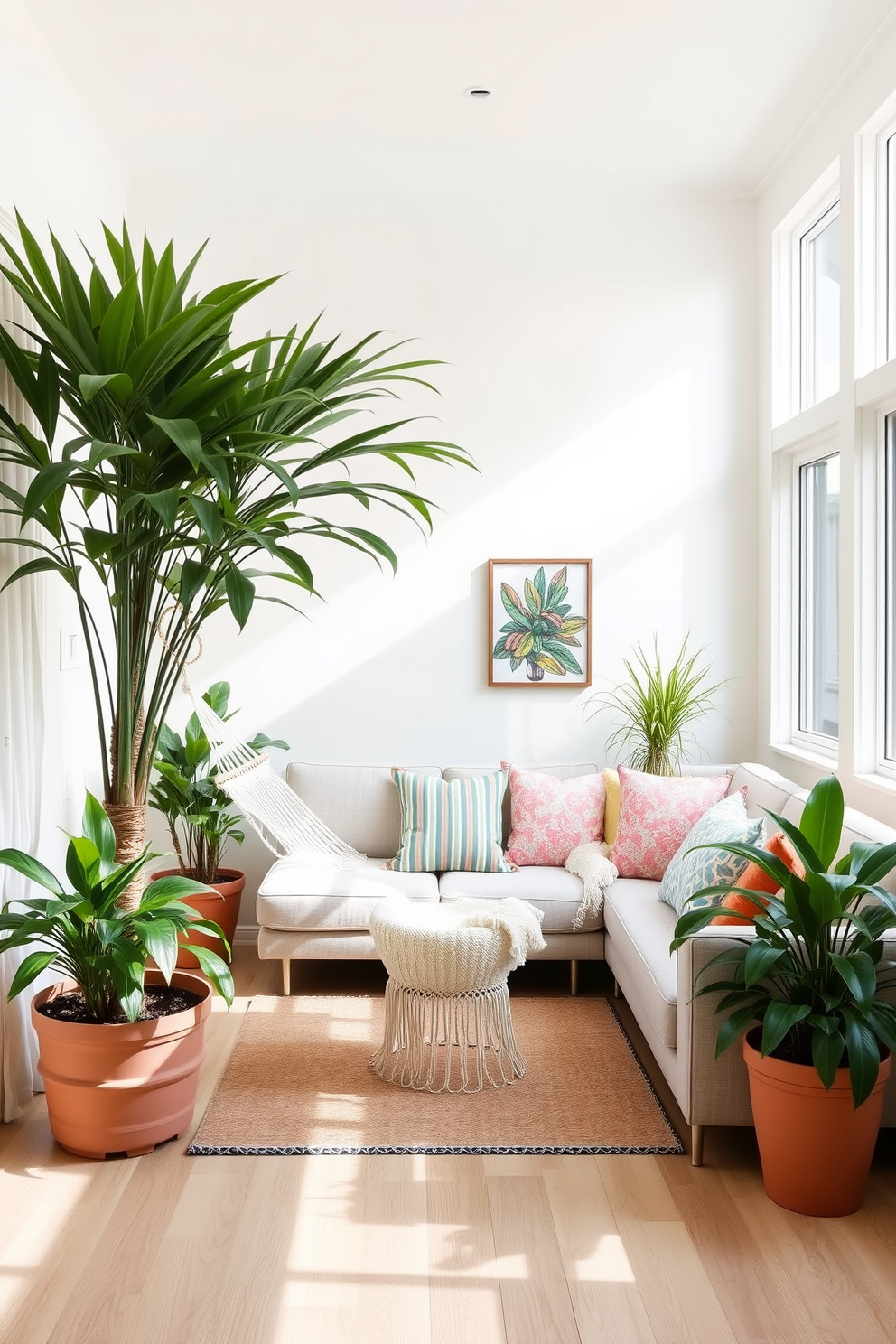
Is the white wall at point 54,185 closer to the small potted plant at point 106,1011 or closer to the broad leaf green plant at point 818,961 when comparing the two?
the small potted plant at point 106,1011

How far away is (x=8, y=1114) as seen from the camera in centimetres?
271

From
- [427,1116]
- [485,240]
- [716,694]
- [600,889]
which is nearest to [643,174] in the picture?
[485,240]

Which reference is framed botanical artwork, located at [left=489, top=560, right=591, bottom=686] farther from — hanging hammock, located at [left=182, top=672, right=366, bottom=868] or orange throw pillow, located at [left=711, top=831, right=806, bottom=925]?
orange throw pillow, located at [left=711, top=831, right=806, bottom=925]

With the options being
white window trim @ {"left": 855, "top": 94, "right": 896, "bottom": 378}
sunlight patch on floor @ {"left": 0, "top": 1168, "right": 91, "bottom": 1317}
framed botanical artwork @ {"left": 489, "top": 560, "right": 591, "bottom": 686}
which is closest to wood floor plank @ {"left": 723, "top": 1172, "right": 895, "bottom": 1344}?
sunlight patch on floor @ {"left": 0, "top": 1168, "right": 91, "bottom": 1317}

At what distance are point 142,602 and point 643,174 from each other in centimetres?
288

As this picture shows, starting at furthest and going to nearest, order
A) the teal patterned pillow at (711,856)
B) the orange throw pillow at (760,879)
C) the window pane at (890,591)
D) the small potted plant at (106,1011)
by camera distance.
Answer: the window pane at (890,591) → the teal patterned pillow at (711,856) → the orange throw pillow at (760,879) → the small potted plant at (106,1011)

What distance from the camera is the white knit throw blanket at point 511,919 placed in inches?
114

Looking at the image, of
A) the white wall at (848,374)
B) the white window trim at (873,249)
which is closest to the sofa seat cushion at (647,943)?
the white wall at (848,374)

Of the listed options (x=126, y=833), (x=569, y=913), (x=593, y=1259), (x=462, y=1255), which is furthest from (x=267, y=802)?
(x=593, y=1259)

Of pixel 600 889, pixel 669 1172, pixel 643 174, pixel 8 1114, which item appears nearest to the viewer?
pixel 669 1172

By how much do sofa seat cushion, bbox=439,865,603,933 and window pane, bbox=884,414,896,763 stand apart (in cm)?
114

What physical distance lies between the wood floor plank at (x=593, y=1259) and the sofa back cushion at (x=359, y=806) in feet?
5.79

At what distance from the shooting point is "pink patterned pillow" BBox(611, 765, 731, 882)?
373 cm

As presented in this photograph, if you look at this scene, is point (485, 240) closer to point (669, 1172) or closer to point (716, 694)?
point (716, 694)
